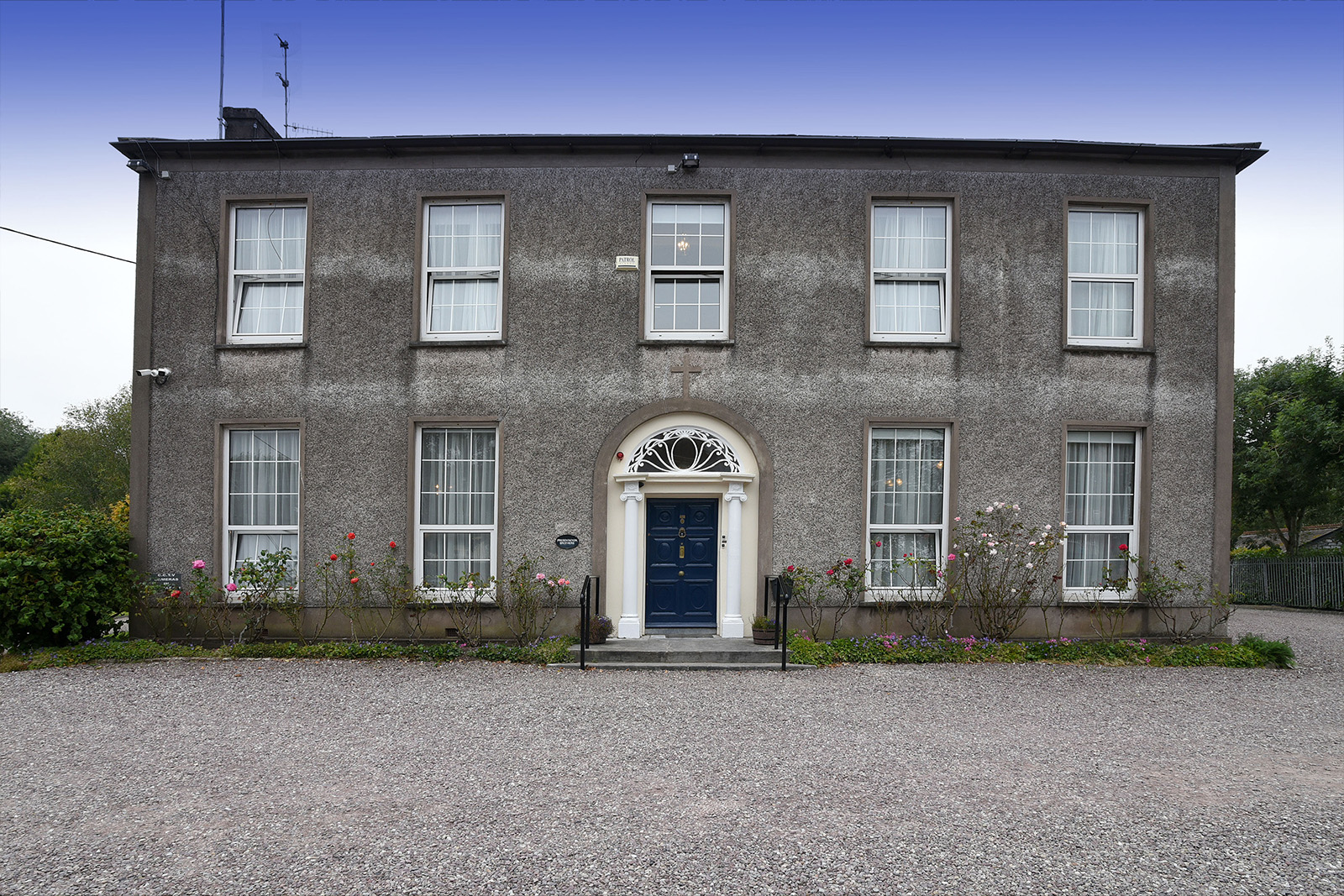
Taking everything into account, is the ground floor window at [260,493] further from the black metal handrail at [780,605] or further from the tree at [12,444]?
the tree at [12,444]

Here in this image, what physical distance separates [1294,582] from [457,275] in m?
22.5

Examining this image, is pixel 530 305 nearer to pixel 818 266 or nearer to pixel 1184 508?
pixel 818 266

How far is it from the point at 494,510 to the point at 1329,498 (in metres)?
26.2

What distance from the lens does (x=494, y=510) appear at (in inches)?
397

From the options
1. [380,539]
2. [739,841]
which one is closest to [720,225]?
[380,539]

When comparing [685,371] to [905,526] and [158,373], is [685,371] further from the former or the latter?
[158,373]

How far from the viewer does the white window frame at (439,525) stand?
10.0 metres

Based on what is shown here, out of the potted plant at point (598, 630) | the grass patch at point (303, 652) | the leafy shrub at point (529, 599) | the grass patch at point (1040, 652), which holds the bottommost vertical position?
the grass patch at point (303, 652)

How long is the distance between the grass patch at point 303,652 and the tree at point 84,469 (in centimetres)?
3196

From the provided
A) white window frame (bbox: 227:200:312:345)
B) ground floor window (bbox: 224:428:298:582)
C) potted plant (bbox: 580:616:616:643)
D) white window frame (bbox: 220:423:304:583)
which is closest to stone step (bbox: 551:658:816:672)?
potted plant (bbox: 580:616:616:643)

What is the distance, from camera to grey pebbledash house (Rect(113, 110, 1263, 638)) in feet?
32.9

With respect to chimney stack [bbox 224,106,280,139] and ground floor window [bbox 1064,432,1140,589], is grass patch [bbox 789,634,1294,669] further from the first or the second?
chimney stack [bbox 224,106,280,139]

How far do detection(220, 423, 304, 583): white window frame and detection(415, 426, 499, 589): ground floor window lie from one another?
61.1 inches

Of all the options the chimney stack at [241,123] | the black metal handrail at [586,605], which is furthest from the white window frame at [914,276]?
the chimney stack at [241,123]
